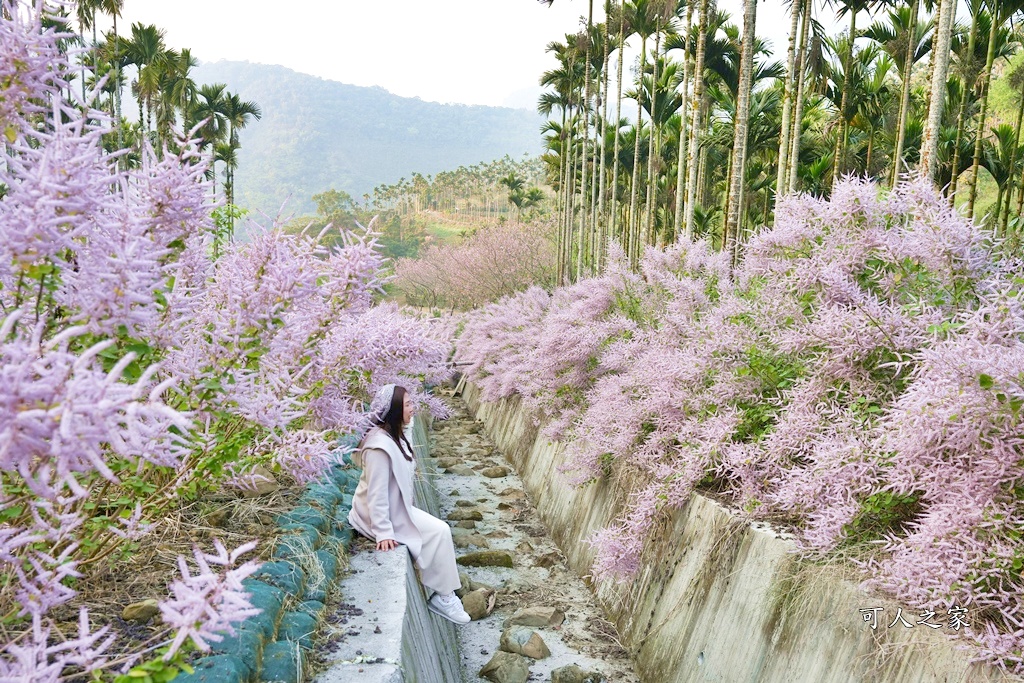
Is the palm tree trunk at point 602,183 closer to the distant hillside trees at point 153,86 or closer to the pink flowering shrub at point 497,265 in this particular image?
the pink flowering shrub at point 497,265

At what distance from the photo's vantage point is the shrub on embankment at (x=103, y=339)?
43.6 inches

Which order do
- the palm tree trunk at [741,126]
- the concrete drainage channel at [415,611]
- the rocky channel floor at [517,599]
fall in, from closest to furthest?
the concrete drainage channel at [415,611]
the rocky channel floor at [517,599]
the palm tree trunk at [741,126]

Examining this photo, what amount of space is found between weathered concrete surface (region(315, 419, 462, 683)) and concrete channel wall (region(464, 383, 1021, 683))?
5.41 ft

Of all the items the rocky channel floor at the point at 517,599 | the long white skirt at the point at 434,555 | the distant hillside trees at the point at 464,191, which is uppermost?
the distant hillside trees at the point at 464,191

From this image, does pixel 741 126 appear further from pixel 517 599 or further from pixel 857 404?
pixel 857 404

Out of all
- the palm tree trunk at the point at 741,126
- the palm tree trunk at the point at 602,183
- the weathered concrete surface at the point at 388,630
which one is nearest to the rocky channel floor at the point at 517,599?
the weathered concrete surface at the point at 388,630

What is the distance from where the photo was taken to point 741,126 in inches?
446

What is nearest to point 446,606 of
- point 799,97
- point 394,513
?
point 394,513

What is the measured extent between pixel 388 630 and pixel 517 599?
4.21m

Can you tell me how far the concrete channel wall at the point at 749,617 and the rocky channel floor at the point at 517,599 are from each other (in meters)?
0.29

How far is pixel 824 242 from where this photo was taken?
205 inches

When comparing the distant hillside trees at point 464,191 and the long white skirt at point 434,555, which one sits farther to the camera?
the distant hillside trees at point 464,191

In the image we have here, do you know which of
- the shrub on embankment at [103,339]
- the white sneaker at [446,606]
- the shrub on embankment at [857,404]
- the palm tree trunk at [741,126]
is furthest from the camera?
the palm tree trunk at [741,126]

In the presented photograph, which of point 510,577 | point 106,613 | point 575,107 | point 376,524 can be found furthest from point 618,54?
point 106,613
